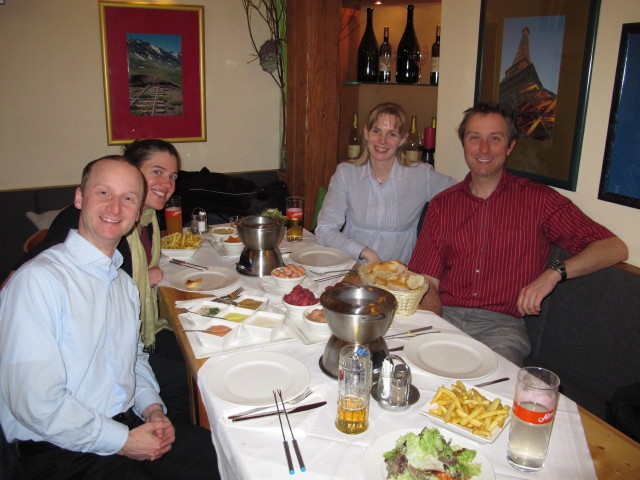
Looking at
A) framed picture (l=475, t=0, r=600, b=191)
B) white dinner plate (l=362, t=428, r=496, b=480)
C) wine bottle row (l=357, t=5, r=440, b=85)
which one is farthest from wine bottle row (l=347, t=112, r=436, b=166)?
white dinner plate (l=362, t=428, r=496, b=480)

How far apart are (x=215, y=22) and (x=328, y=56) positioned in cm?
100

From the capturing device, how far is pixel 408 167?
2.90 m

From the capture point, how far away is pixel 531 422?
1127 millimetres

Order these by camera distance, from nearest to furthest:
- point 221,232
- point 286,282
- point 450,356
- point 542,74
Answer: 1. point 450,356
2. point 286,282
3. point 542,74
4. point 221,232

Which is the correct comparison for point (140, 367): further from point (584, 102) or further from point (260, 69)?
point (260, 69)

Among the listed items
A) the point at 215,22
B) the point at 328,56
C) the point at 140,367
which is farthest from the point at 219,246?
the point at 215,22

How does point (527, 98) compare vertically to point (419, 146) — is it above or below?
above

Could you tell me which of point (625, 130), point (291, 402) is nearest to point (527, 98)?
point (625, 130)

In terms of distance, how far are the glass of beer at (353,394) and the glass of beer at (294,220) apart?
64.4 inches

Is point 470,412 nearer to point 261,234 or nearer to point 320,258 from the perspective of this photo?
point 261,234

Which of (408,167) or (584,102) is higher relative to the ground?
(584,102)

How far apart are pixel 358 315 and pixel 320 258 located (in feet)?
3.89

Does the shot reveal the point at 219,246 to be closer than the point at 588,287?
No

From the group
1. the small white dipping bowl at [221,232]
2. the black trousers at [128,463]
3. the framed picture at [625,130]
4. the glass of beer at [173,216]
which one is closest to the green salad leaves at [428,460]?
the black trousers at [128,463]
